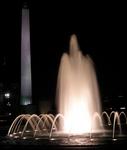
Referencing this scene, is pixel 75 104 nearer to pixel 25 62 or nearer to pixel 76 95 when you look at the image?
pixel 76 95

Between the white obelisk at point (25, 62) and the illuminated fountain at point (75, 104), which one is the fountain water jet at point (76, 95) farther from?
the white obelisk at point (25, 62)

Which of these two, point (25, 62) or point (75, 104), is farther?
point (25, 62)

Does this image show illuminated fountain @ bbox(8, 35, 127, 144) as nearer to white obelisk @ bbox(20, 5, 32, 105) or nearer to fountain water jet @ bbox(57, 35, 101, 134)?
fountain water jet @ bbox(57, 35, 101, 134)

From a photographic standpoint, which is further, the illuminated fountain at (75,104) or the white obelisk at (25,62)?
the white obelisk at (25,62)

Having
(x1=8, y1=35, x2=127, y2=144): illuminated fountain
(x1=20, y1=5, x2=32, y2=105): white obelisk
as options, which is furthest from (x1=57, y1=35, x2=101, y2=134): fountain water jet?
(x1=20, y1=5, x2=32, y2=105): white obelisk

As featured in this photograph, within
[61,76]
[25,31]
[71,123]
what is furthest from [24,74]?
[71,123]

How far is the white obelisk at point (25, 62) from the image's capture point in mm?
56531

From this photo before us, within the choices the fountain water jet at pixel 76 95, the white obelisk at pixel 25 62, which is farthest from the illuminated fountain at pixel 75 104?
the white obelisk at pixel 25 62

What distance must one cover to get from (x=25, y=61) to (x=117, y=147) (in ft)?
137

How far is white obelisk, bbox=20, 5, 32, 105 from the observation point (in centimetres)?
5653

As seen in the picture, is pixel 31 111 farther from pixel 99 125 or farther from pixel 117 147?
pixel 117 147

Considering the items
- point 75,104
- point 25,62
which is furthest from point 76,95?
point 25,62

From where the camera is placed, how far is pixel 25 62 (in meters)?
58.3

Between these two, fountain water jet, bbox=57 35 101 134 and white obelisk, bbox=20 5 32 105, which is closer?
fountain water jet, bbox=57 35 101 134
